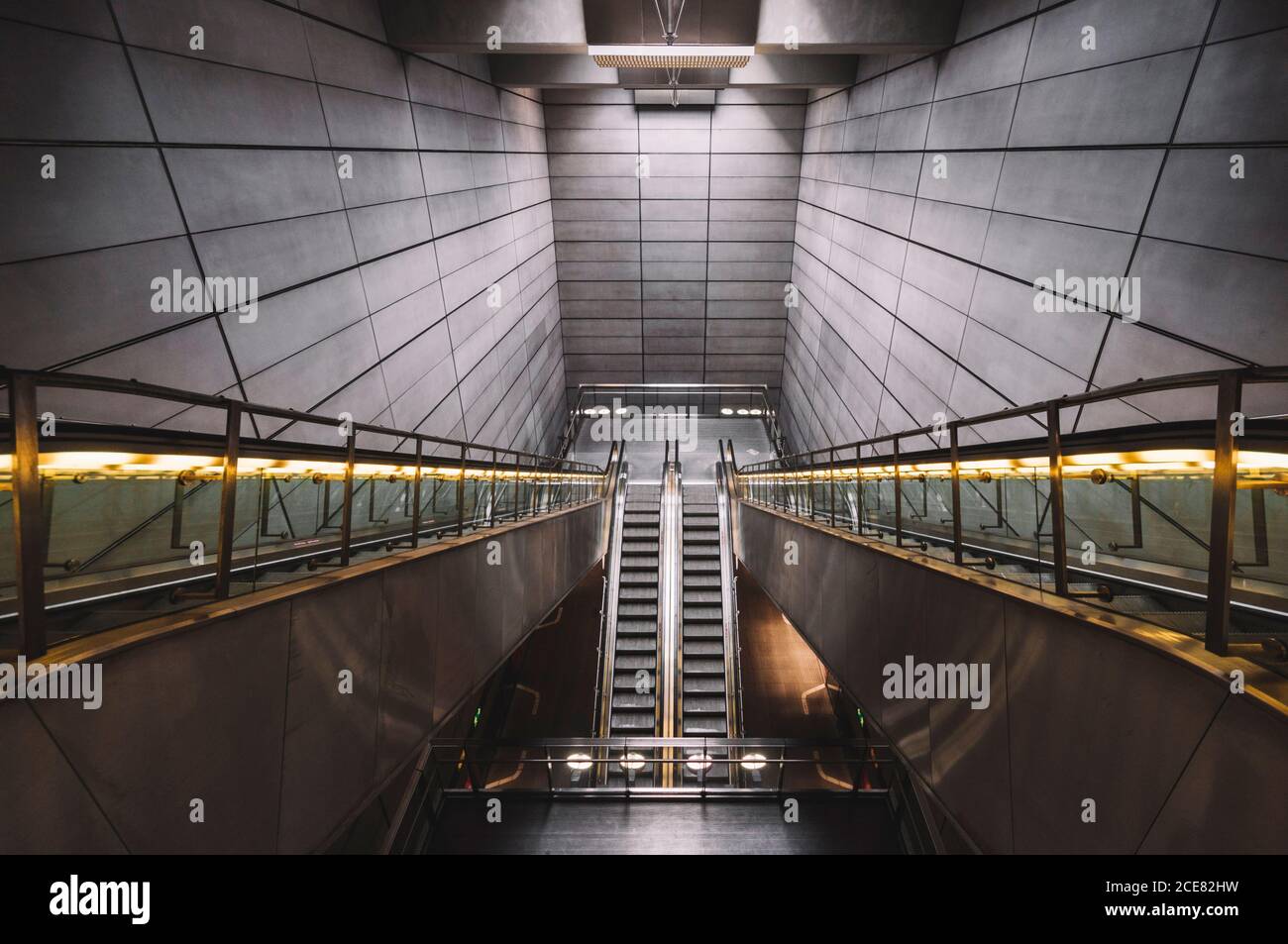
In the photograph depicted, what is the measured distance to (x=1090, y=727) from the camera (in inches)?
81.1

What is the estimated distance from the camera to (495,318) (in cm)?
1407

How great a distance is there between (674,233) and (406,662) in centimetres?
1774

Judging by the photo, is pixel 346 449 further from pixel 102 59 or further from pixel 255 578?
pixel 102 59

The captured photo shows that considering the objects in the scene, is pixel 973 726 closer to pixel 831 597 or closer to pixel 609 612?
pixel 831 597

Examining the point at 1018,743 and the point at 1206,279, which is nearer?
the point at 1018,743

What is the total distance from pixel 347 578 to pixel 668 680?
318 inches

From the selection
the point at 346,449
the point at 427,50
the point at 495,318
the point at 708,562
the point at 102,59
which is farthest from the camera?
the point at 495,318

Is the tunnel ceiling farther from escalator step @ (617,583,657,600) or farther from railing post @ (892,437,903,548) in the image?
escalator step @ (617,583,657,600)

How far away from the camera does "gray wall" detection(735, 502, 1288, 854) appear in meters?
1.50

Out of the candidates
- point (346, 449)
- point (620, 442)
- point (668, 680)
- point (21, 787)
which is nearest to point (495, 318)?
point (620, 442)

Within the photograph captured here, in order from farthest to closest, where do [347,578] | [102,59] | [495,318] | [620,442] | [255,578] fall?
[620,442]
[495,318]
[102,59]
[347,578]
[255,578]

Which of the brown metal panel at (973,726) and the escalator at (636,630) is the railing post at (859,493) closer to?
the brown metal panel at (973,726)

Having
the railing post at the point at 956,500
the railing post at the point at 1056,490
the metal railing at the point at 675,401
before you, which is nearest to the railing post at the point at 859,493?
the railing post at the point at 956,500

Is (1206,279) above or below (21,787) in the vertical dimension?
above
